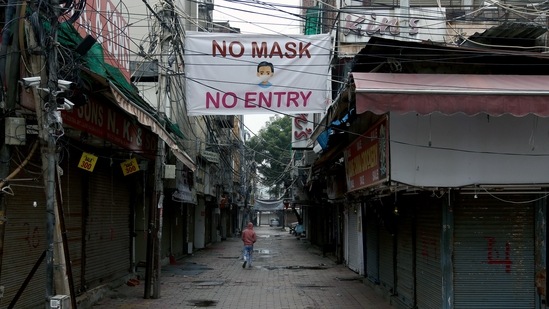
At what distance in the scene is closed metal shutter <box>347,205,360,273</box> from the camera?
60.7 feet

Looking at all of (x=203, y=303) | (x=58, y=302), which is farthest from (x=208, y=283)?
(x=58, y=302)

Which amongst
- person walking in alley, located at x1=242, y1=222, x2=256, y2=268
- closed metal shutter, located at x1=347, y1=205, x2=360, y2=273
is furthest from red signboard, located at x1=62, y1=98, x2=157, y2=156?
person walking in alley, located at x1=242, y1=222, x2=256, y2=268

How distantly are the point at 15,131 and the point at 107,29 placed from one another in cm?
496

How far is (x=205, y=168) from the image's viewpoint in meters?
29.6

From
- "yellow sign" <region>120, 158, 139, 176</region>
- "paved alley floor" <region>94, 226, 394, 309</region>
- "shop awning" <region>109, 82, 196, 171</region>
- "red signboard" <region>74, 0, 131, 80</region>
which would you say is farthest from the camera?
"yellow sign" <region>120, 158, 139, 176</region>

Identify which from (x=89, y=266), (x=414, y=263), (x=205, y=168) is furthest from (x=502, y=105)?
(x=205, y=168)

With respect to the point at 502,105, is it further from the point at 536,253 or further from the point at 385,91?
the point at 536,253

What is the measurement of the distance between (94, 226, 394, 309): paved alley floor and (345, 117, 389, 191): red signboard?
314 cm

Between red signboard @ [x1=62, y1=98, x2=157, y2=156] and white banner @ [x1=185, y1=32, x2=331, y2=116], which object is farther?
white banner @ [x1=185, y1=32, x2=331, y2=116]

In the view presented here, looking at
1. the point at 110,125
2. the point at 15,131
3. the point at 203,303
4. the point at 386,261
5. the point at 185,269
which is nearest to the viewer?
the point at 15,131

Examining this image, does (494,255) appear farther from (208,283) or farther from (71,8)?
(208,283)

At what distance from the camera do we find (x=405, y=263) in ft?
36.4

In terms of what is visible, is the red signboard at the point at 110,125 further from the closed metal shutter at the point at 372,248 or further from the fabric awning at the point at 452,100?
the closed metal shutter at the point at 372,248

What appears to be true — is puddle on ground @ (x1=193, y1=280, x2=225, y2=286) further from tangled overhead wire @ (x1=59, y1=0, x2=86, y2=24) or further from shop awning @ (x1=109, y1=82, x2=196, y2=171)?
tangled overhead wire @ (x1=59, y1=0, x2=86, y2=24)
